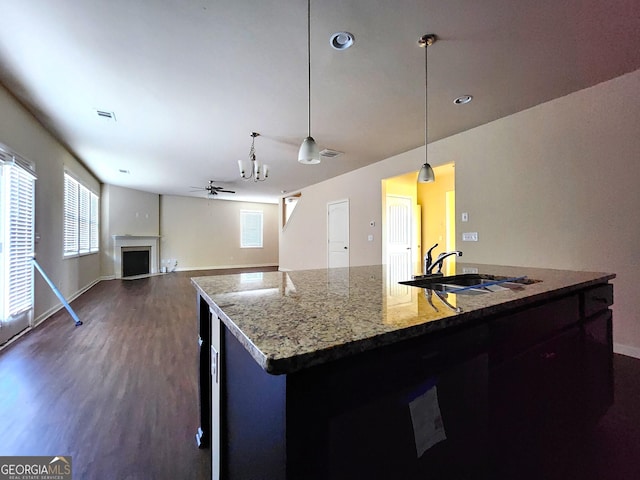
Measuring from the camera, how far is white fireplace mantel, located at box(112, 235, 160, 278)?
25.9 feet

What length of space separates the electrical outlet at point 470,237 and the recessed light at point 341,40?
9.43 ft

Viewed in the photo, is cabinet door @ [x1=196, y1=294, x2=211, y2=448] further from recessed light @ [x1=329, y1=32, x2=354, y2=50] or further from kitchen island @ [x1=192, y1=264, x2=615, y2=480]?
recessed light @ [x1=329, y1=32, x2=354, y2=50]

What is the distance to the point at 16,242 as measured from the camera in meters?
3.13

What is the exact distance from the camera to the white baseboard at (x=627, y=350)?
261 centimetres

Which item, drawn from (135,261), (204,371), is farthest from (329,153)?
(135,261)

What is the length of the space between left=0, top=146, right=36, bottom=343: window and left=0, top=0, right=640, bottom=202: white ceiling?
0.39 metres

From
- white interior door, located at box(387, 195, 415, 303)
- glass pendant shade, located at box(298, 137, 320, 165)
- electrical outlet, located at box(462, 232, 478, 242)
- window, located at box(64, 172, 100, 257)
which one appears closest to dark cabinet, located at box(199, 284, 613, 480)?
glass pendant shade, located at box(298, 137, 320, 165)

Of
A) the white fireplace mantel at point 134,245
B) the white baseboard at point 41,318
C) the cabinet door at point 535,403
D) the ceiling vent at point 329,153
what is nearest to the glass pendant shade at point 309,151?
the cabinet door at point 535,403

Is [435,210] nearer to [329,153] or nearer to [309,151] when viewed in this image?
[329,153]

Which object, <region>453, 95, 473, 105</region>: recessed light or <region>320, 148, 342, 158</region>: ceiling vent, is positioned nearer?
<region>453, 95, 473, 105</region>: recessed light

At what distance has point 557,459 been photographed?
51.2 inches

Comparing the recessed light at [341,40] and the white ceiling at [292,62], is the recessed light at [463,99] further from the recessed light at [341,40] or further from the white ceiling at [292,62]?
the recessed light at [341,40]

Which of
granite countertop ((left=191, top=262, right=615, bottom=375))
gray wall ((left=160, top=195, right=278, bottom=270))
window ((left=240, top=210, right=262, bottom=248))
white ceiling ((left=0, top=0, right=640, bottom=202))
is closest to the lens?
granite countertop ((left=191, top=262, right=615, bottom=375))

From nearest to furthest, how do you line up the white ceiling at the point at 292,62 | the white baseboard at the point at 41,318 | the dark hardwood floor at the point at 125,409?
the dark hardwood floor at the point at 125,409 → the white ceiling at the point at 292,62 → the white baseboard at the point at 41,318
